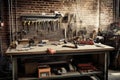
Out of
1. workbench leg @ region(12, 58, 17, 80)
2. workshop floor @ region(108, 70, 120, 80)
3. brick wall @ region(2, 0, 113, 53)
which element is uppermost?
brick wall @ region(2, 0, 113, 53)

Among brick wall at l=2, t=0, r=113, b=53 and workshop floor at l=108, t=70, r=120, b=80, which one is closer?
workshop floor at l=108, t=70, r=120, b=80

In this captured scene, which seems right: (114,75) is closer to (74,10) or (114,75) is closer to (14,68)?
(74,10)

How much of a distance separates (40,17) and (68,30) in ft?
2.98

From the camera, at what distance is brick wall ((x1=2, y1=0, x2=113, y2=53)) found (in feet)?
16.2

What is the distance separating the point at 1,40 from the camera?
4938 millimetres

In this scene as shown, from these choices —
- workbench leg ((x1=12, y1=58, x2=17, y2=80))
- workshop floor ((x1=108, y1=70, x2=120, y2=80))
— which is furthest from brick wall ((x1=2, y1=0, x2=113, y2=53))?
workbench leg ((x1=12, y1=58, x2=17, y2=80))

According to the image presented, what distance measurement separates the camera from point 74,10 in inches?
209

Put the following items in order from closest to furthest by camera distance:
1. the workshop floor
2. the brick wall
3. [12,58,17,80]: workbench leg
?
[12,58,17,80]: workbench leg
the workshop floor
the brick wall

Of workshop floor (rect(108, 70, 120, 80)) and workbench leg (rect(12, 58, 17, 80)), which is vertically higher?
workbench leg (rect(12, 58, 17, 80))

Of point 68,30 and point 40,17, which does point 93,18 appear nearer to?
point 68,30

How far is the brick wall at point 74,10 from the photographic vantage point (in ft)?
16.2

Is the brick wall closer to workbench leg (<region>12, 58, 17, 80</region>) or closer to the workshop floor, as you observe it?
the workshop floor

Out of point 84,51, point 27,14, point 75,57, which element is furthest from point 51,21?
point 84,51

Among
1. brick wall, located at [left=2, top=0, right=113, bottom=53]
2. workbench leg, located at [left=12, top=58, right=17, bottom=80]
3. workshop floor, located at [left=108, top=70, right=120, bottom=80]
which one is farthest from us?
brick wall, located at [left=2, top=0, right=113, bottom=53]
